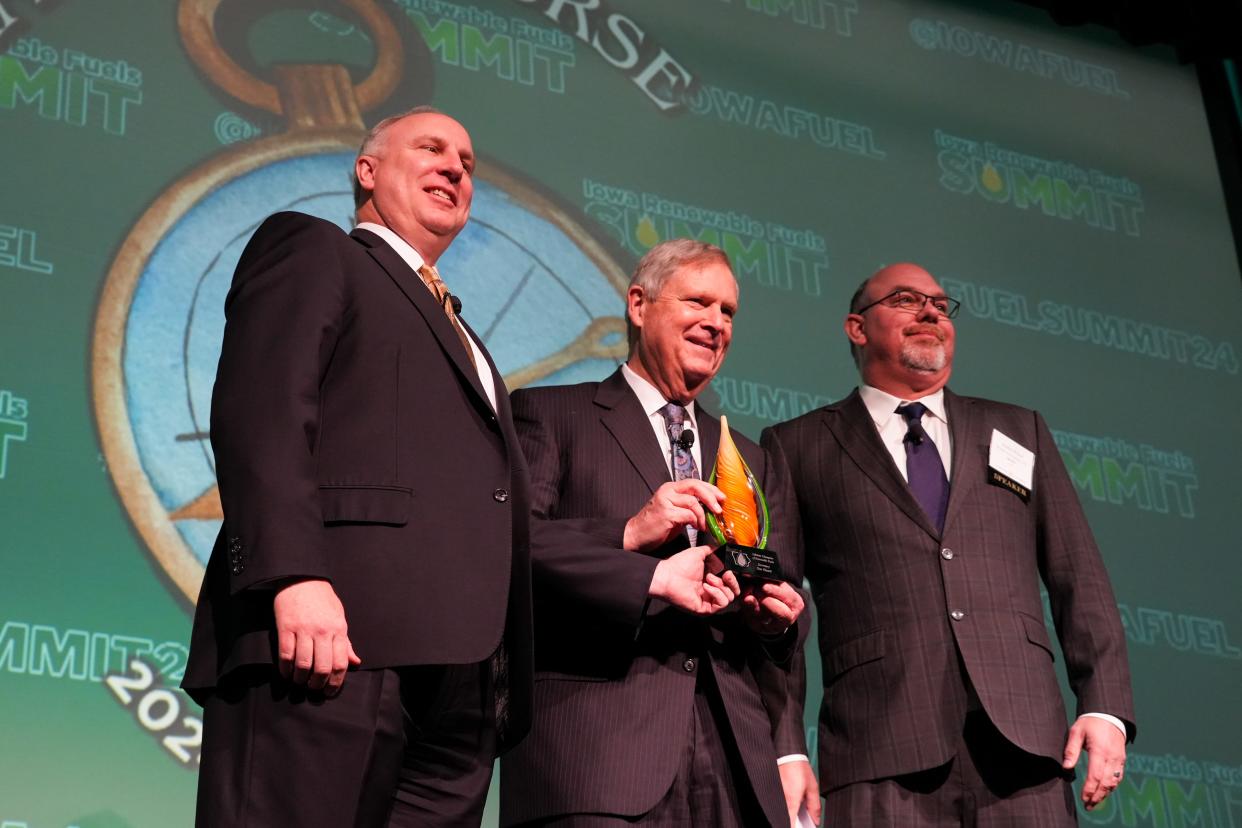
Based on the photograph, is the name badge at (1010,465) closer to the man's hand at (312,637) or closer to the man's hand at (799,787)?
the man's hand at (799,787)

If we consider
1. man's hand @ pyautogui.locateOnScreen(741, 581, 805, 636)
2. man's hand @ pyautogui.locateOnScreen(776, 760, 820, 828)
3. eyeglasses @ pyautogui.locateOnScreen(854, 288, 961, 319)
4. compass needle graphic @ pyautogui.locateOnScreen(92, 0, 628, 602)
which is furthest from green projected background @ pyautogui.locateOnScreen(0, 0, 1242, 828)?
man's hand @ pyautogui.locateOnScreen(741, 581, 805, 636)

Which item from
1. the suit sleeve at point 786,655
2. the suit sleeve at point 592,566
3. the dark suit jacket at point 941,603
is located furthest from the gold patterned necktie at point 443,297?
the dark suit jacket at point 941,603

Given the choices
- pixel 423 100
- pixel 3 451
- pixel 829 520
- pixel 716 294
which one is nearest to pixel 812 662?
pixel 829 520

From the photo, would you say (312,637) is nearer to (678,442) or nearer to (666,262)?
(678,442)

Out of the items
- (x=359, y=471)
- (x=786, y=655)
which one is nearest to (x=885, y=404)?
(x=786, y=655)

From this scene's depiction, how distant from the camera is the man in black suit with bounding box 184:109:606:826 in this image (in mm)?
1947

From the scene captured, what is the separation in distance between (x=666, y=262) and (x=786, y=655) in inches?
30.5

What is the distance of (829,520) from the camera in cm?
307

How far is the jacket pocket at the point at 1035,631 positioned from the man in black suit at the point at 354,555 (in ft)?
3.56

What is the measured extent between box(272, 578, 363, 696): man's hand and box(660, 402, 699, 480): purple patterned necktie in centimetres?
96

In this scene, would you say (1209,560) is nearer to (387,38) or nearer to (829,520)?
(829,520)

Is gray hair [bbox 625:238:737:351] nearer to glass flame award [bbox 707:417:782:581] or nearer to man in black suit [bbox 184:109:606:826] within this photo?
glass flame award [bbox 707:417:782:581]

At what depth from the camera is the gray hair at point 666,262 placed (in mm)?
2959

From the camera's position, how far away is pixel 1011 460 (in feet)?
10.3
